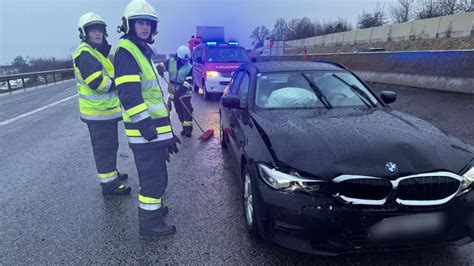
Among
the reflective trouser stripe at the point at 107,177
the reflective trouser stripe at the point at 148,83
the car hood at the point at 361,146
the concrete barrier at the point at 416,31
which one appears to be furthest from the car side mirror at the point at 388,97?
the concrete barrier at the point at 416,31

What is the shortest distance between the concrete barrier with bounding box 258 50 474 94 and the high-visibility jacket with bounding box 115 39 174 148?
6914mm

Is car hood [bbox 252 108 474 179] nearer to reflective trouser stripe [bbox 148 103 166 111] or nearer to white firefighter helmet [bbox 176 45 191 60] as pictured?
reflective trouser stripe [bbox 148 103 166 111]

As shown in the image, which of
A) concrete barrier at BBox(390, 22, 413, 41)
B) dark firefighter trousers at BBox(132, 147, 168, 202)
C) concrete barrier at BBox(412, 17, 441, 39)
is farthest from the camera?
concrete barrier at BBox(390, 22, 413, 41)

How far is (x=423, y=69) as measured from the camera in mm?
8523

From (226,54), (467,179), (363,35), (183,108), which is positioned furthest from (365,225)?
(363,35)

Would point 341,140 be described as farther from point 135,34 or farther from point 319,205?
point 135,34

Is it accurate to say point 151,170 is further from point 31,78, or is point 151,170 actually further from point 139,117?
point 31,78

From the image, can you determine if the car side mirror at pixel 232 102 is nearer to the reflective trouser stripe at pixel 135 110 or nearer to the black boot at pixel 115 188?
the reflective trouser stripe at pixel 135 110

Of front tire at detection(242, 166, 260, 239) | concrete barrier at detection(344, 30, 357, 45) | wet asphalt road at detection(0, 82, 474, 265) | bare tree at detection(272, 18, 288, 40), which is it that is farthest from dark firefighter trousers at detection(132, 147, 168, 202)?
bare tree at detection(272, 18, 288, 40)

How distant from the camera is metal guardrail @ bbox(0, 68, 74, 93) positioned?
19030 mm

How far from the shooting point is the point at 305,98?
403 cm

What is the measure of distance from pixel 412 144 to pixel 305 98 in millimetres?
1547

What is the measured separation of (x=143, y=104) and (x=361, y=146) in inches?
72.3

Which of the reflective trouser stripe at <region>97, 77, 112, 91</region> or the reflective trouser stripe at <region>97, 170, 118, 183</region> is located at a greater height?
the reflective trouser stripe at <region>97, 77, 112, 91</region>
